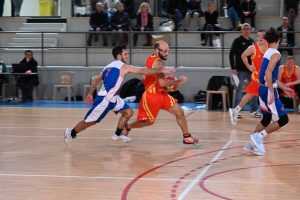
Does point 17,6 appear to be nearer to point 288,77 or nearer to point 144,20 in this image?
point 144,20

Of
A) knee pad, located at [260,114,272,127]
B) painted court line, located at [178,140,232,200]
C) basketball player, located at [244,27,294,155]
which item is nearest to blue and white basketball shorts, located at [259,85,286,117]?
basketball player, located at [244,27,294,155]

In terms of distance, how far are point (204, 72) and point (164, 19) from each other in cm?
276

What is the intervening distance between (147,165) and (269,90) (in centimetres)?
194

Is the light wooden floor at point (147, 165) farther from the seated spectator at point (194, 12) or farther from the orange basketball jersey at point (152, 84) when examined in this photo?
the seated spectator at point (194, 12)

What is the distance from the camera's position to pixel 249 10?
1797 cm

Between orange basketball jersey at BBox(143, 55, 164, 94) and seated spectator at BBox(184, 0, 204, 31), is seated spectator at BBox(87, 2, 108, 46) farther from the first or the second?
orange basketball jersey at BBox(143, 55, 164, 94)

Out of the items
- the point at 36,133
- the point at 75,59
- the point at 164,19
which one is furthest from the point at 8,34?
the point at 36,133

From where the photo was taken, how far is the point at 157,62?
8.47 m

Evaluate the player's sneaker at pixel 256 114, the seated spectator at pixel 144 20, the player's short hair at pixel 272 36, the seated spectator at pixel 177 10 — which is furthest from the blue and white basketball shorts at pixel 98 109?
the seated spectator at pixel 177 10

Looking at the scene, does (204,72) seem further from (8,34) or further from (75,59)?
(8,34)

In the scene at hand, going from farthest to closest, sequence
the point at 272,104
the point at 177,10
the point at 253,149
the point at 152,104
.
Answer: the point at 177,10, the point at 152,104, the point at 253,149, the point at 272,104

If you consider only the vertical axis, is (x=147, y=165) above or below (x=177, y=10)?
below

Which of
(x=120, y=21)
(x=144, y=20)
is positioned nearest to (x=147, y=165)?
(x=144, y=20)

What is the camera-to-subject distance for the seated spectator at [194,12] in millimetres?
18359
